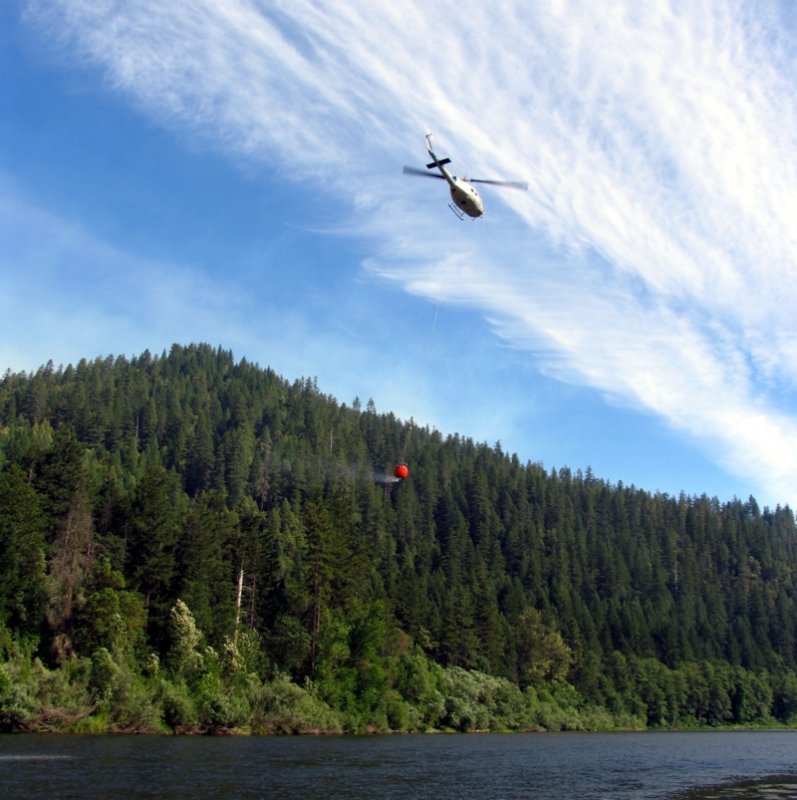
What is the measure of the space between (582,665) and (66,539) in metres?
98.2

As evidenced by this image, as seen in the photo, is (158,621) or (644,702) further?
(644,702)

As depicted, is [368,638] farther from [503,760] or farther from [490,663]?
[490,663]

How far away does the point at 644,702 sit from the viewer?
151 m

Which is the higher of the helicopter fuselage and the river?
the helicopter fuselage

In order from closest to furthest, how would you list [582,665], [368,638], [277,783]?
[277,783], [368,638], [582,665]

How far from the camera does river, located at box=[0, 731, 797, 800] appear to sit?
39.9m

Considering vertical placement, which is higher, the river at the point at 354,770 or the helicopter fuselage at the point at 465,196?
the helicopter fuselage at the point at 465,196

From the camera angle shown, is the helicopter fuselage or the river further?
the helicopter fuselage

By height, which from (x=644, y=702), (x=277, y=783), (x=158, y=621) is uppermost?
(x=158, y=621)

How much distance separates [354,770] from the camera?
1966 inches

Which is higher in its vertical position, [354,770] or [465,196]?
[465,196]

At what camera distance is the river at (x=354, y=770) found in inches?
1572

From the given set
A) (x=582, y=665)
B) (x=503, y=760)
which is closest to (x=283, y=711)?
(x=503, y=760)

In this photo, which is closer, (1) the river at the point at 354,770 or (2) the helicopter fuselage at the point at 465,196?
(1) the river at the point at 354,770
